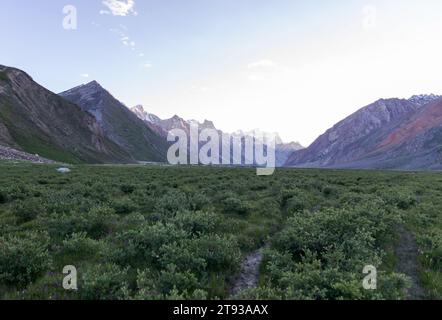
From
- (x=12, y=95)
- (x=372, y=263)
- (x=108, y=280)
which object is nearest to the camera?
(x=108, y=280)

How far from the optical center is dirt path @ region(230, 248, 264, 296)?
8.52m

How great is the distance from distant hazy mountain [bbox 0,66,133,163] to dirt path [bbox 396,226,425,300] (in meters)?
90.3

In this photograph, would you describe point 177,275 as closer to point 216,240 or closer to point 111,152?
point 216,240

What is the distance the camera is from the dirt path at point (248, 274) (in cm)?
852

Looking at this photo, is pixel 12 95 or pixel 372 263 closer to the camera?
pixel 372 263

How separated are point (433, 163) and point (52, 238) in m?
152

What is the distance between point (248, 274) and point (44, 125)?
406ft

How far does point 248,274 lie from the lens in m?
9.34

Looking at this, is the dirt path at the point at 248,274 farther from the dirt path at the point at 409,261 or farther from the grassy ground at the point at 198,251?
the dirt path at the point at 409,261

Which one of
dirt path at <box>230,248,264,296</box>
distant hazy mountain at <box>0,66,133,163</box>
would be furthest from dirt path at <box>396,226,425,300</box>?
distant hazy mountain at <box>0,66,133,163</box>

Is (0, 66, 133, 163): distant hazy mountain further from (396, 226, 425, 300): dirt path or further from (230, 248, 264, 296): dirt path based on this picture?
(396, 226, 425, 300): dirt path

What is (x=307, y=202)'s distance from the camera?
60.3ft

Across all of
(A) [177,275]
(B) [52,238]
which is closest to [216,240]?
(A) [177,275]
